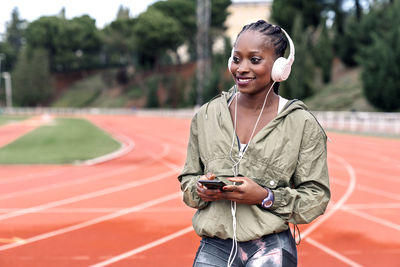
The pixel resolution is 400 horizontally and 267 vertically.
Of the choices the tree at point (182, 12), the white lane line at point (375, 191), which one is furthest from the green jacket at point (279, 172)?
the tree at point (182, 12)

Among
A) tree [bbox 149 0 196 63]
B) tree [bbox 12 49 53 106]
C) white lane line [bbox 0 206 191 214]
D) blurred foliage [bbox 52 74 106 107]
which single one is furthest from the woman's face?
tree [bbox 12 49 53 106]

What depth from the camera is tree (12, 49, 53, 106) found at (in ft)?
226

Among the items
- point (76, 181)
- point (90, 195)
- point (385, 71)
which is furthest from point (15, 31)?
point (90, 195)

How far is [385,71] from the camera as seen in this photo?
81.9 feet

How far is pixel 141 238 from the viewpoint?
534 centimetres

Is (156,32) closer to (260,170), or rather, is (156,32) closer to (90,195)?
(90,195)

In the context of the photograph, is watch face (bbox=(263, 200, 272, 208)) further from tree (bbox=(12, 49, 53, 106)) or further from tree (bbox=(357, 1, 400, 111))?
tree (bbox=(12, 49, 53, 106))

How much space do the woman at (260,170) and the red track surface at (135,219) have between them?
2.76 meters

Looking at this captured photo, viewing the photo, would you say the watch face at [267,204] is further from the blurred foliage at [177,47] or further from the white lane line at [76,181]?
the blurred foliage at [177,47]

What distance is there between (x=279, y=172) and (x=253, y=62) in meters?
0.49

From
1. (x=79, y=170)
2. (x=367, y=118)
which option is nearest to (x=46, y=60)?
(x=367, y=118)

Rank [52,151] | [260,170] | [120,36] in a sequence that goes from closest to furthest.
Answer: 1. [260,170]
2. [52,151]
3. [120,36]

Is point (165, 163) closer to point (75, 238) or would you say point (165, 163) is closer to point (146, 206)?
point (146, 206)

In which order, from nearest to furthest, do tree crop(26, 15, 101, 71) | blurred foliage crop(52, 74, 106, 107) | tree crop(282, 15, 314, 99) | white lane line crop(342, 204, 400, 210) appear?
white lane line crop(342, 204, 400, 210) < tree crop(282, 15, 314, 99) < blurred foliage crop(52, 74, 106, 107) < tree crop(26, 15, 101, 71)
